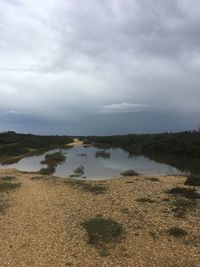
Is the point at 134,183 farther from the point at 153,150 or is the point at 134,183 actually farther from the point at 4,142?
the point at 4,142

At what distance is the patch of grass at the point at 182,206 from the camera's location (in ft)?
63.1

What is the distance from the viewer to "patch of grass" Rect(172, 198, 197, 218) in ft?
63.1

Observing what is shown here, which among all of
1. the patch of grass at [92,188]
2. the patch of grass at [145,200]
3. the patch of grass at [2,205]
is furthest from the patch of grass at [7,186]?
the patch of grass at [145,200]

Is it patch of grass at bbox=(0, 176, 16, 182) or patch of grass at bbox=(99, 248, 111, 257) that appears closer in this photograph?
patch of grass at bbox=(99, 248, 111, 257)

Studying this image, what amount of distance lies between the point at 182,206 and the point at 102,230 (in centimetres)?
590

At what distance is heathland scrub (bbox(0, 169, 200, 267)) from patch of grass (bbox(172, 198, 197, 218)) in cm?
9

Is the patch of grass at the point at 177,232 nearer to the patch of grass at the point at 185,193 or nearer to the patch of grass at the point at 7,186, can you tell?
the patch of grass at the point at 185,193

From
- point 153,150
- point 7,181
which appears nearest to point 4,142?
point 153,150

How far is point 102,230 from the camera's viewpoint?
16.6 m

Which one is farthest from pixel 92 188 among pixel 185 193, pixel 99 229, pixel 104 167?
pixel 104 167

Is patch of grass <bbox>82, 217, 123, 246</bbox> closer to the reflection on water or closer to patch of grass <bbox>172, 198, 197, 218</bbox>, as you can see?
patch of grass <bbox>172, 198, 197, 218</bbox>

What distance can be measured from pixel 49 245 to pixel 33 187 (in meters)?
14.3

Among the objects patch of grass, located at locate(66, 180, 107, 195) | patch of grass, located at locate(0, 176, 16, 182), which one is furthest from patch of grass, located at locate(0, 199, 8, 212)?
patch of grass, located at locate(0, 176, 16, 182)

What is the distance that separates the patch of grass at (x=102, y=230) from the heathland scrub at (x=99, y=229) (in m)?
0.04
